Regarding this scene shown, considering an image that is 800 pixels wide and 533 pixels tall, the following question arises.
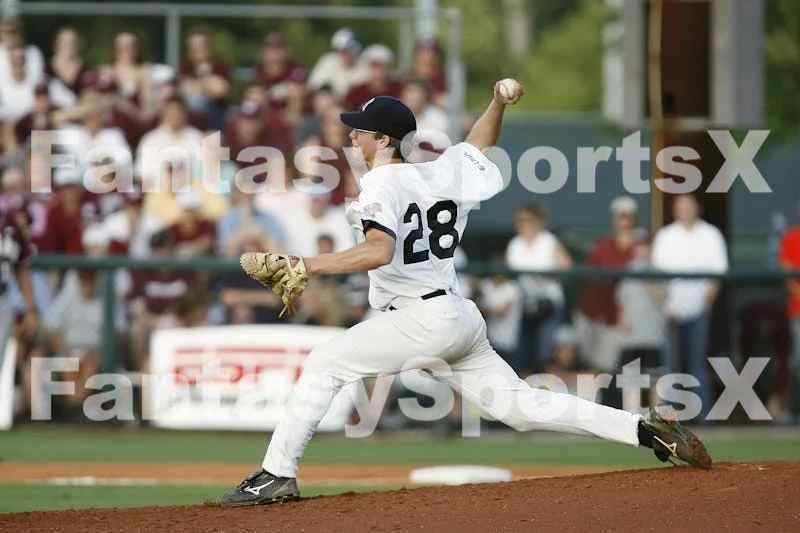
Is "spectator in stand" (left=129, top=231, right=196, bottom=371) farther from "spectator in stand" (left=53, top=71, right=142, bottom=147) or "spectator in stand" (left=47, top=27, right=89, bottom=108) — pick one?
"spectator in stand" (left=47, top=27, right=89, bottom=108)

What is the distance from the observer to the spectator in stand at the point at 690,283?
501 inches

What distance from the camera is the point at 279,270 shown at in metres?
6.76

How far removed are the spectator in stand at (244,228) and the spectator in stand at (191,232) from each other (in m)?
0.10

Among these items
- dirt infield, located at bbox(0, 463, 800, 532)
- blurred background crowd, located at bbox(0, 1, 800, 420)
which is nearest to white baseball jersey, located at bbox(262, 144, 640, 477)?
dirt infield, located at bbox(0, 463, 800, 532)

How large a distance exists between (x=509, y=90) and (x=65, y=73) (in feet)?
26.0

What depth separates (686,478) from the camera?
7359 millimetres

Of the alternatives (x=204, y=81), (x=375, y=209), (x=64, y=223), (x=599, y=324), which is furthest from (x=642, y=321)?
(x=375, y=209)

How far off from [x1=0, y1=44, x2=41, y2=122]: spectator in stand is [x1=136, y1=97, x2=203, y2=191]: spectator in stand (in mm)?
1236

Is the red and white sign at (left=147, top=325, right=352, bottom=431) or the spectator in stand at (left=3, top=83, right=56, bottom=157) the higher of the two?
the spectator in stand at (left=3, top=83, right=56, bottom=157)

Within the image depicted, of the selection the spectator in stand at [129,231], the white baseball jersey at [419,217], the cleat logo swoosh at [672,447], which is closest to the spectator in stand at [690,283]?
the spectator in stand at [129,231]

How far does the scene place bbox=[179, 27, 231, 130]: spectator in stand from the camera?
1448 cm

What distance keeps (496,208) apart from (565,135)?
14.1 feet

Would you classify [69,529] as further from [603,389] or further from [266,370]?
[603,389]

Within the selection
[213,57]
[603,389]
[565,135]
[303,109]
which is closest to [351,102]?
[303,109]
